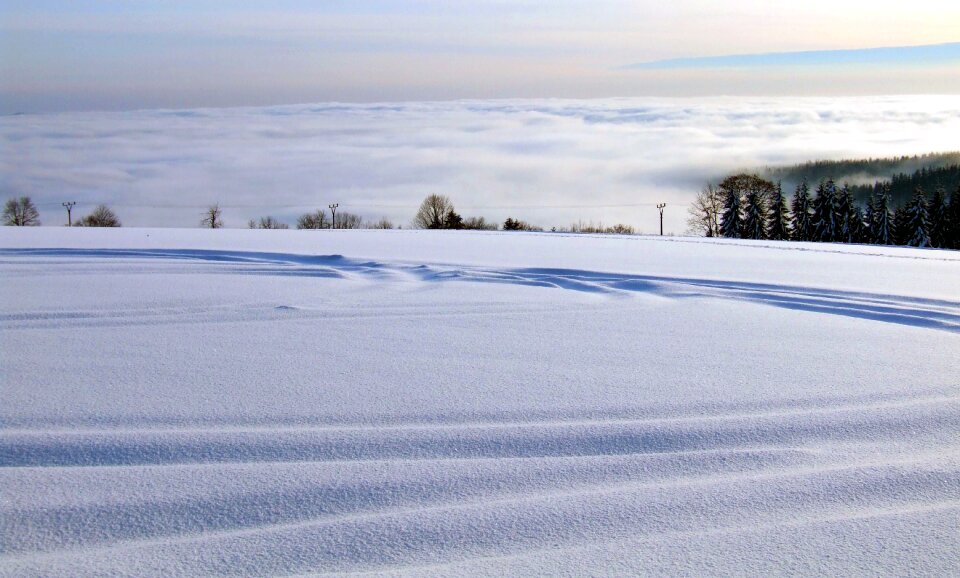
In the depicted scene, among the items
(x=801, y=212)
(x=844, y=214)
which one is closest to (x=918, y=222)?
(x=844, y=214)

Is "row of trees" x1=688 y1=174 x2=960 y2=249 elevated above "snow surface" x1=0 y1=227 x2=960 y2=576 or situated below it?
above

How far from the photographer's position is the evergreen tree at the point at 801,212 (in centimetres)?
4756

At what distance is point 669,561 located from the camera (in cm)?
213

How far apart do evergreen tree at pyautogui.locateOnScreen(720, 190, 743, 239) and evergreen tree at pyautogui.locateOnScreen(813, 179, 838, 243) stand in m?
4.22

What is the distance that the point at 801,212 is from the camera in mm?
48906

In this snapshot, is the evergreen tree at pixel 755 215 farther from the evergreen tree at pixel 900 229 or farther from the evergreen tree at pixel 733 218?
the evergreen tree at pixel 900 229

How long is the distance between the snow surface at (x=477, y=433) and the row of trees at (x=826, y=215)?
4082 cm

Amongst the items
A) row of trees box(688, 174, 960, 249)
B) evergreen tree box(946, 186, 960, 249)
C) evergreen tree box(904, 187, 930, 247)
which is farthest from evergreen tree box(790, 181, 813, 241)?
evergreen tree box(946, 186, 960, 249)

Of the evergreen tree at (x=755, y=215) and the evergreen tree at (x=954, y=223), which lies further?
the evergreen tree at (x=755, y=215)

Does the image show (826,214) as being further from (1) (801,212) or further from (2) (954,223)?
(2) (954,223)

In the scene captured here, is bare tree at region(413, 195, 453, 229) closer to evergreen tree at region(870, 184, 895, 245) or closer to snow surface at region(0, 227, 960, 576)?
evergreen tree at region(870, 184, 895, 245)

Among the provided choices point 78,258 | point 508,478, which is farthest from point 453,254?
point 508,478

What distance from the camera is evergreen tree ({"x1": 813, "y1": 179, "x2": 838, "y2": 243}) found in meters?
45.2

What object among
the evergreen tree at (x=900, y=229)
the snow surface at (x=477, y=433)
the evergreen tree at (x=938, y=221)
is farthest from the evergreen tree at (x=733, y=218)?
the snow surface at (x=477, y=433)
